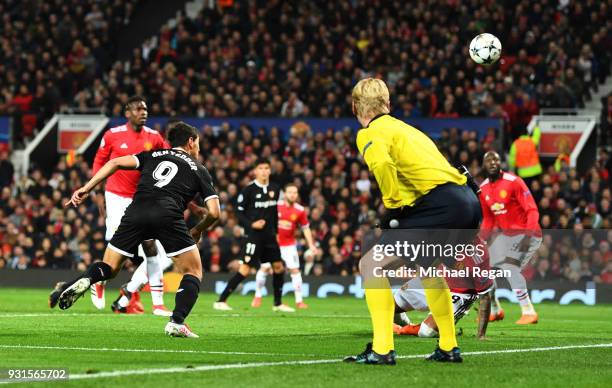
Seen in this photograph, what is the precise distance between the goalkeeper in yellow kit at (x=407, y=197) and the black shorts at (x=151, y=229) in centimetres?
286

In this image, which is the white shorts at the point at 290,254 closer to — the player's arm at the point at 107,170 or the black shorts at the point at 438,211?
the player's arm at the point at 107,170

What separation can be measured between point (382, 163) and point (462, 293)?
11.0 ft

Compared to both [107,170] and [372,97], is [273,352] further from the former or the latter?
[372,97]

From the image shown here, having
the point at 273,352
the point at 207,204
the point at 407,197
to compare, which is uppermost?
the point at 407,197

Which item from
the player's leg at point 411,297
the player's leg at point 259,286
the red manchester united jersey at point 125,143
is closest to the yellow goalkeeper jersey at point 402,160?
the player's leg at point 411,297

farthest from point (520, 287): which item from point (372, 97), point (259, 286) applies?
point (372, 97)

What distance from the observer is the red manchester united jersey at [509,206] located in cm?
1639

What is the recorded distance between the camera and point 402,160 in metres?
8.89

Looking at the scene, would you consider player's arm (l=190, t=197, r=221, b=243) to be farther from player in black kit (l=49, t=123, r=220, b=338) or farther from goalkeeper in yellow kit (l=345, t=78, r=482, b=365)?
goalkeeper in yellow kit (l=345, t=78, r=482, b=365)

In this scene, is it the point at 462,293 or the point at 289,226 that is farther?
the point at 289,226

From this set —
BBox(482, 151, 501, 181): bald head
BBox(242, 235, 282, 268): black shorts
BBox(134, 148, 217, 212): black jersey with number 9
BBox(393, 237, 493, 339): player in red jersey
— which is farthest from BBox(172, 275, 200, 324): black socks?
BBox(242, 235, 282, 268): black shorts

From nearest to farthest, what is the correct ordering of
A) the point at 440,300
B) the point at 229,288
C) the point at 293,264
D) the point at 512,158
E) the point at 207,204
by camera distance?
the point at 440,300, the point at 207,204, the point at 229,288, the point at 293,264, the point at 512,158

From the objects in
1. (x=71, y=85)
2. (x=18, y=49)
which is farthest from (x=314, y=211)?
(x=18, y=49)

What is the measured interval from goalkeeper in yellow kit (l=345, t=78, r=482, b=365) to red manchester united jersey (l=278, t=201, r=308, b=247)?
12.6m
